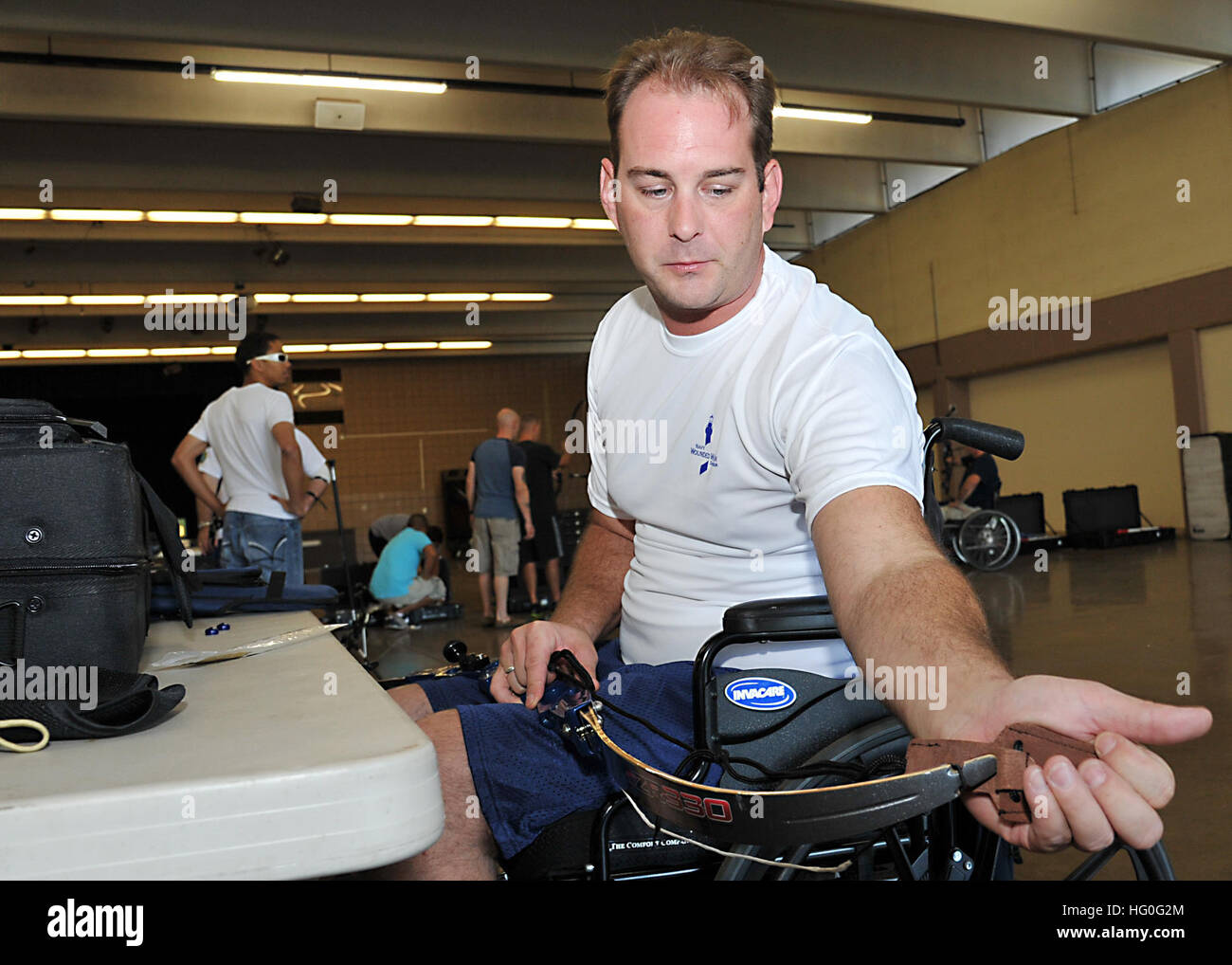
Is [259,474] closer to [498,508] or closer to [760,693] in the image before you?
[498,508]

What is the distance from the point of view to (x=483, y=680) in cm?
143

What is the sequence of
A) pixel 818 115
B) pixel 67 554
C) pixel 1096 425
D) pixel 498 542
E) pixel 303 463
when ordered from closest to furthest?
pixel 67 554
pixel 303 463
pixel 498 542
pixel 818 115
pixel 1096 425

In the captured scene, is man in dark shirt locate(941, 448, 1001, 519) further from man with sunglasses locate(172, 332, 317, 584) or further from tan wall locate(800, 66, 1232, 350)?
man with sunglasses locate(172, 332, 317, 584)

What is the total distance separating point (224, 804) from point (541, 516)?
7453mm

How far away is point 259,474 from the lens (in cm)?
461

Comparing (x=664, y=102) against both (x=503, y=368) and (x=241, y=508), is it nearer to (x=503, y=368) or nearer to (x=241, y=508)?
(x=241, y=508)

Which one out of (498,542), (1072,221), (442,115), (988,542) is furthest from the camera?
(1072,221)

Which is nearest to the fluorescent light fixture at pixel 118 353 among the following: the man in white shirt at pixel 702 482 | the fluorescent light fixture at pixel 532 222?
the fluorescent light fixture at pixel 532 222
